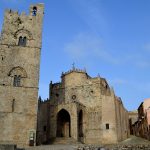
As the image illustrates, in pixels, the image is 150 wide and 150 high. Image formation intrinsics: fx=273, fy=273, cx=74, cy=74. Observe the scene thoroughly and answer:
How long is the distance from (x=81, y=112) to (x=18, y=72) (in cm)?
1197

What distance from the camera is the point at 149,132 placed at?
38.0 metres

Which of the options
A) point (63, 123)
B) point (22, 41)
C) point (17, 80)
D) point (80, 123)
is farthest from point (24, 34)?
point (80, 123)

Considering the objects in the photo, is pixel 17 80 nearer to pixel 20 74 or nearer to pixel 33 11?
pixel 20 74

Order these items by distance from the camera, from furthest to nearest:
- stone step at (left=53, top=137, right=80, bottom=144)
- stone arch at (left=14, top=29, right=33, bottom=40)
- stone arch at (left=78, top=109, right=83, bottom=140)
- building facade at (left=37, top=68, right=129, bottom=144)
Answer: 1. stone arch at (left=78, top=109, right=83, bottom=140)
2. building facade at (left=37, top=68, right=129, bottom=144)
3. stone arch at (left=14, top=29, right=33, bottom=40)
4. stone step at (left=53, top=137, right=80, bottom=144)

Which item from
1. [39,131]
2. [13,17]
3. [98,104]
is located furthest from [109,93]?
[13,17]

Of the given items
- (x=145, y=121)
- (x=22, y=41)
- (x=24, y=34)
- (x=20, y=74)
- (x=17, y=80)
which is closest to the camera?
(x=17, y=80)

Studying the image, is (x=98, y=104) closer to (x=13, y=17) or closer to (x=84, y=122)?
(x=84, y=122)

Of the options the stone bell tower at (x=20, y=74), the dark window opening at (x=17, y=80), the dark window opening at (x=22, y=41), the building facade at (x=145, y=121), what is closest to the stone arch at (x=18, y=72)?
the stone bell tower at (x=20, y=74)

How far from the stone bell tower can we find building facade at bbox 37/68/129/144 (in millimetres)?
7714

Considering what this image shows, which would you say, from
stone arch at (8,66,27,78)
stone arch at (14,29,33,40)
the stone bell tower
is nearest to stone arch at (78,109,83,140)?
the stone bell tower

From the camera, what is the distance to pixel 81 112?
39.8m

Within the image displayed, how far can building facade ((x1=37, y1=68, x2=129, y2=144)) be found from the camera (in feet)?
123

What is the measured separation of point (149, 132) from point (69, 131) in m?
11.4

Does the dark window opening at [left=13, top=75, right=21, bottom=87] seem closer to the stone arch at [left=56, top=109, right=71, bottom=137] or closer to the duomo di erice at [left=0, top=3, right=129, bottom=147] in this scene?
the duomo di erice at [left=0, top=3, right=129, bottom=147]
